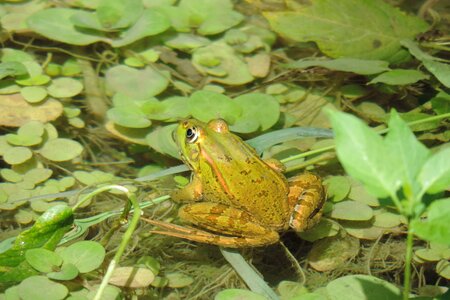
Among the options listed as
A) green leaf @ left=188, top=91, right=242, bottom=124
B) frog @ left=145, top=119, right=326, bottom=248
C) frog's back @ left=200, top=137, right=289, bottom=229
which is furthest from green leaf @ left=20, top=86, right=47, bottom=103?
frog's back @ left=200, top=137, right=289, bottom=229

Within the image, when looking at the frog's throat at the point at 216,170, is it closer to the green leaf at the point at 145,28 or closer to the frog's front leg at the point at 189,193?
the frog's front leg at the point at 189,193

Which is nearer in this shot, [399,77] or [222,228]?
[222,228]

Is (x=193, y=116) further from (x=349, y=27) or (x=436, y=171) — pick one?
(x=436, y=171)

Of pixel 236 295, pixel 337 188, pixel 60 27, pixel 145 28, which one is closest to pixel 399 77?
pixel 337 188

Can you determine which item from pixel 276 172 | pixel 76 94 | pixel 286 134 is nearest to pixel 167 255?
pixel 276 172

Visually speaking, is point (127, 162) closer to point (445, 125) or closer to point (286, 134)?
point (286, 134)

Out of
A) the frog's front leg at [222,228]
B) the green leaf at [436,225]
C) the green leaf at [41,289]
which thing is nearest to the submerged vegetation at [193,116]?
the green leaf at [41,289]
